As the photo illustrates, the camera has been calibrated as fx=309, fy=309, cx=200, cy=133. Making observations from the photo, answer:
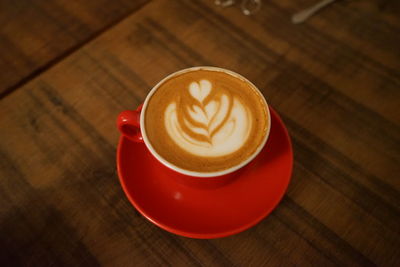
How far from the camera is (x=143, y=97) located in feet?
2.55

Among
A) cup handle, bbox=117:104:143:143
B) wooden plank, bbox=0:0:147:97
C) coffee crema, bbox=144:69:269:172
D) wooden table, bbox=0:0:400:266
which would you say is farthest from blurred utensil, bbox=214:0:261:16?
cup handle, bbox=117:104:143:143

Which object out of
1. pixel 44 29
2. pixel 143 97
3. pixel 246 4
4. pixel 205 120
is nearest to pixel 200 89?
pixel 205 120

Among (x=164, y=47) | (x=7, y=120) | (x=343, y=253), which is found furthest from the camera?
(x=164, y=47)

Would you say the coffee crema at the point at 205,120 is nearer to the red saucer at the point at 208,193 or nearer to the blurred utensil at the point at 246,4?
the red saucer at the point at 208,193

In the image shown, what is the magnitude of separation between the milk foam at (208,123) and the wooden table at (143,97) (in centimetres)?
17

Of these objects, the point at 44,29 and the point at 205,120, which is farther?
the point at 44,29

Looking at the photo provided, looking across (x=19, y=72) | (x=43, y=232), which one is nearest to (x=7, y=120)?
(x=19, y=72)

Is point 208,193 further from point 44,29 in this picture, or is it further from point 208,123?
point 44,29

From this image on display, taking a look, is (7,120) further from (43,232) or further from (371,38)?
(371,38)

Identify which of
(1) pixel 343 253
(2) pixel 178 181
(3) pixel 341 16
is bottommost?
(1) pixel 343 253

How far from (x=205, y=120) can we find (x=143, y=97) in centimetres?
21

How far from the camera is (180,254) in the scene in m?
0.61

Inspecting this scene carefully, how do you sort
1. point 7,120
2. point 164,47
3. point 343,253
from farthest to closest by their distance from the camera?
point 164,47 < point 7,120 < point 343,253

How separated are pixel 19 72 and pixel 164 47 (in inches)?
15.0
